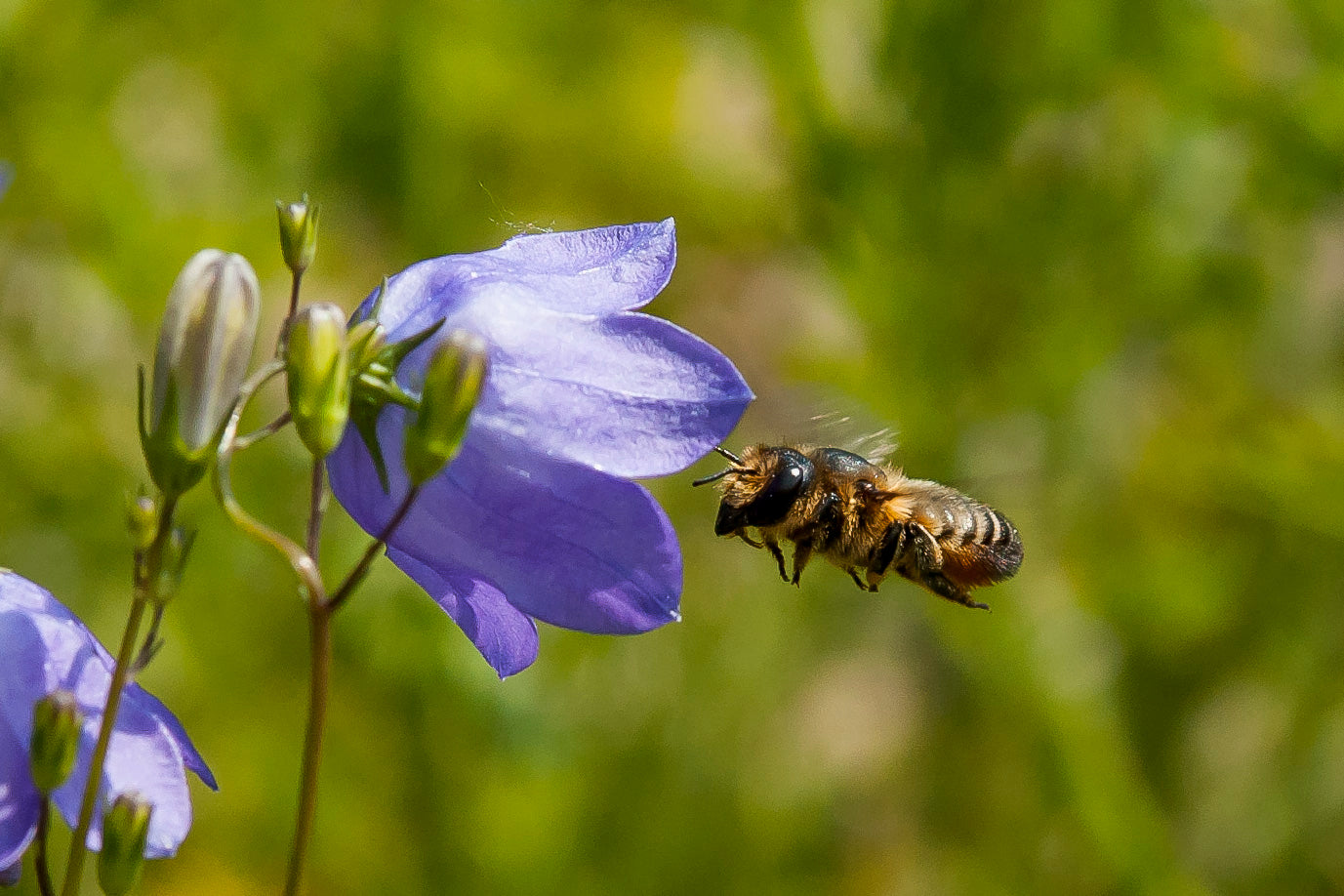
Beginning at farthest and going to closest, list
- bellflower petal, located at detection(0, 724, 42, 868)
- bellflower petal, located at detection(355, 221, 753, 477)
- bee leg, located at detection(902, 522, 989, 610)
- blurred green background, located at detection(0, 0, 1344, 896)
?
blurred green background, located at detection(0, 0, 1344, 896) < bee leg, located at detection(902, 522, 989, 610) < bellflower petal, located at detection(355, 221, 753, 477) < bellflower petal, located at detection(0, 724, 42, 868)

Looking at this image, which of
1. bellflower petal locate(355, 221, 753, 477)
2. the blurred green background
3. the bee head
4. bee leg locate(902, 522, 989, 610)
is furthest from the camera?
the blurred green background

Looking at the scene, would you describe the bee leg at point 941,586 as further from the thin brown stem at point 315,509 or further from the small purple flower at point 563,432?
the thin brown stem at point 315,509

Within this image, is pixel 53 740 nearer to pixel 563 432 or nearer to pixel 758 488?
pixel 563 432

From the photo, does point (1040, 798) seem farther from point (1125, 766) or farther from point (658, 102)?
point (658, 102)

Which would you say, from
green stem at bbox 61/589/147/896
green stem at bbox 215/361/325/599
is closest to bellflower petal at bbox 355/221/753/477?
green stem at bbox 215/361/325/599

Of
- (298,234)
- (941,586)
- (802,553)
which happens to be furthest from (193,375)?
(941,586)

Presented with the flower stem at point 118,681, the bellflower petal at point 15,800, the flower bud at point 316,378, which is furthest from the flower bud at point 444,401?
the bellflower petal at point 15,800

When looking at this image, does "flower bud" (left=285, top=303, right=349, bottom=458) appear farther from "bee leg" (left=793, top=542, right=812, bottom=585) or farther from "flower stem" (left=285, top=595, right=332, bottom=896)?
"bee leg" (left=793, top=542, right=812, bottom=585)
